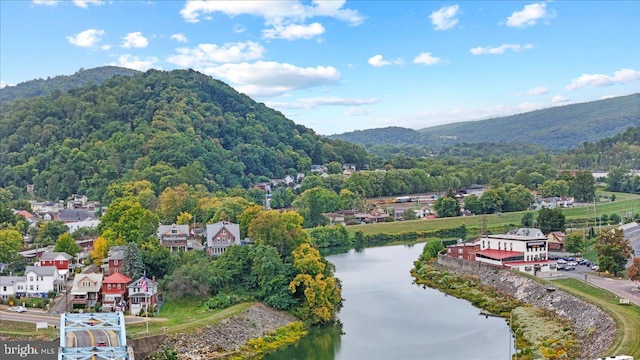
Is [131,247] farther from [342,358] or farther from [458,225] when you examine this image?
[458,225]

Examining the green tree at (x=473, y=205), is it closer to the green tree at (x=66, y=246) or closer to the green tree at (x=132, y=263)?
the green tree at (x=66, y=246)

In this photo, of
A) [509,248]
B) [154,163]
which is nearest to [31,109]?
[154,163]

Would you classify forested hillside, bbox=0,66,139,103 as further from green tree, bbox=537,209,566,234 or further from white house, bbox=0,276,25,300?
white house, bbox=0,276,25,300

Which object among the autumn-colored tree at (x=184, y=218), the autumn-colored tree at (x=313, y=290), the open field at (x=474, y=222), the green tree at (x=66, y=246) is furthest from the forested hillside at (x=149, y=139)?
A: the autumn-colored tree at (x=313, y=290)

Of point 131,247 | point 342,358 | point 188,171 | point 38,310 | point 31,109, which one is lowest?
point 342,358

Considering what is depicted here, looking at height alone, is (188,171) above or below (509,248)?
above

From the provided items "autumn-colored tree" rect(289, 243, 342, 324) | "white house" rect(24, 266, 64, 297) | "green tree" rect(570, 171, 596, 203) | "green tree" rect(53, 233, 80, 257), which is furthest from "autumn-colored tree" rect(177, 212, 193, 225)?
"green tree" rect(570, 171, 596, 203)
